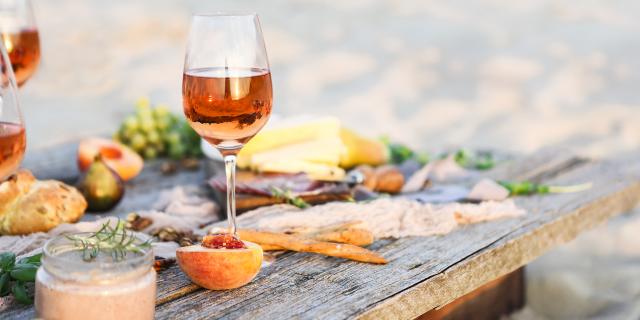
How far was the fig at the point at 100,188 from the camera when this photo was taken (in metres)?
2.35

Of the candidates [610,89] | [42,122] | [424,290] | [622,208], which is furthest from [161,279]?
[610,89]

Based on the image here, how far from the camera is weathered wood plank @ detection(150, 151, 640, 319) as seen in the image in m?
1.62

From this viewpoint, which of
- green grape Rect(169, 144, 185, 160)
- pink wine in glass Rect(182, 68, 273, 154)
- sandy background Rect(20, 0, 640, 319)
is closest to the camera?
pink wine in glass Rect(182, 68, 273, 154)

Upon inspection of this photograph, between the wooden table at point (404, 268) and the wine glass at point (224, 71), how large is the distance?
13.5 inches

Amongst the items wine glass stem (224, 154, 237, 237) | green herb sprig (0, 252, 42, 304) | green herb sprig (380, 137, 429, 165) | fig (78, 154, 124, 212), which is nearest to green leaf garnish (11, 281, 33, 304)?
green herb sprig (0, 252, 42, 304)

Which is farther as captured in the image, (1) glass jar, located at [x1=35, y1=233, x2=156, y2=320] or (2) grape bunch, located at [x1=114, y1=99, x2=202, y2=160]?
(2) grape bunch, located at [x1=114, y1=99, x2=202, y2=160]

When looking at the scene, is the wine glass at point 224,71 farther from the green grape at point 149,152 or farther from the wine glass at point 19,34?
the green grape at point 149,152

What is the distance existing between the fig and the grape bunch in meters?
0.58

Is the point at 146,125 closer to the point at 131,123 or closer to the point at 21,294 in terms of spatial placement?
the point at 131,123

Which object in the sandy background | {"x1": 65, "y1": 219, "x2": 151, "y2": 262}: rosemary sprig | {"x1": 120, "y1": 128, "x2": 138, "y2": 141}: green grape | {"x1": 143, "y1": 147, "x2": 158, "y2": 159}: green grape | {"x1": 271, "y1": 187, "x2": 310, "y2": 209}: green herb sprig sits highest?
{"x1": 65, "y1": 219, "x2": 151, "y2": 262}: rosemary sprig

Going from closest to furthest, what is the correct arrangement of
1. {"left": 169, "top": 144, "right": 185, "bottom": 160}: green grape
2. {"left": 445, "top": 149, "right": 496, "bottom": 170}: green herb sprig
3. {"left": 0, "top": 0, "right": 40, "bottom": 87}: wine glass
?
{"left": 0, "top": 0, "right": 40, "bottom": 87}: wine glass
{"left": 445, "top": 149, "right": 496, "bottom": 170}: green herb sprig
{"left": 169, "top": 144, "right": 185, "bottom": 160}: green grape

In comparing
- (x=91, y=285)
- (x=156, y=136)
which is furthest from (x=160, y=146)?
(x=91, y=285)

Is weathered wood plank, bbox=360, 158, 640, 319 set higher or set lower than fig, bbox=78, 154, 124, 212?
lower

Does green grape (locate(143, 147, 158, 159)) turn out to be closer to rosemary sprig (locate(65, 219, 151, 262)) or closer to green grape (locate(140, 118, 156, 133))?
green grape (locate(140, 118, 156, 133))
